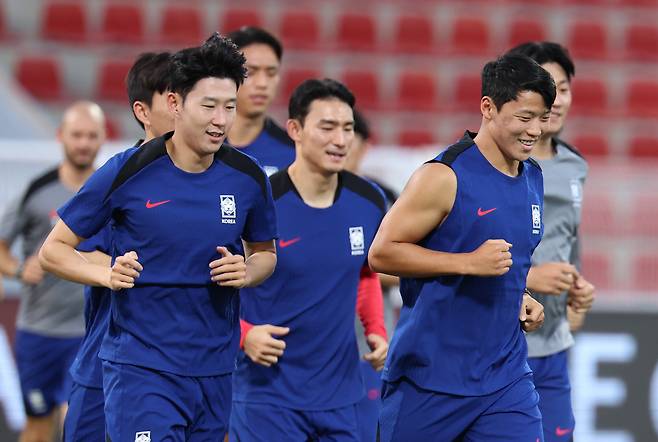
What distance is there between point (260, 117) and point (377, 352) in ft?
5.16

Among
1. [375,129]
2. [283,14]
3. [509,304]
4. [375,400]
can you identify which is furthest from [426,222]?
[283,14]

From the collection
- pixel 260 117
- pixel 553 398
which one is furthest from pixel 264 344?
pixel 260 117

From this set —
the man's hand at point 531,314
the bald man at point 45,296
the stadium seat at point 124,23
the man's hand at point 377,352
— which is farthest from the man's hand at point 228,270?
the stadium seat at point 124,23

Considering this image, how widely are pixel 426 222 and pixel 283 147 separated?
213cm

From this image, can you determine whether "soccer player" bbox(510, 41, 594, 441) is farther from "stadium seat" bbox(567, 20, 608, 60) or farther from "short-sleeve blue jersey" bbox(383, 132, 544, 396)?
"stadium seat" bbox(567, 20, 608, 60)

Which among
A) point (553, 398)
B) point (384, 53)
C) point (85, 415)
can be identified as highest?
point (384, 53)

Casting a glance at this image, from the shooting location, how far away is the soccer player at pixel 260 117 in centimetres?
668

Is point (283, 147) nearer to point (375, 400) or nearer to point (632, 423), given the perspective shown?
point (375, 400)

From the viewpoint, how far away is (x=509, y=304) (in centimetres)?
486

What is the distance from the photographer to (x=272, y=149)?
264 inches

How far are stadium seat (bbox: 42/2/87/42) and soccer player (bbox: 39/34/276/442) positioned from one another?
11.5 metres

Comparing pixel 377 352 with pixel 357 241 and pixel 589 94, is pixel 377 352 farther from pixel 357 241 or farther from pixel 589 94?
pixel 589 94

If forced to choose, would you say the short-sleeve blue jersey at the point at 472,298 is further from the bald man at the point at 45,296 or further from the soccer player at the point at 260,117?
the bald man at the point at 45,296

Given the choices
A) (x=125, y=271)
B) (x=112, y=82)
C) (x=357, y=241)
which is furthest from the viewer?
(x=112, y=82)
